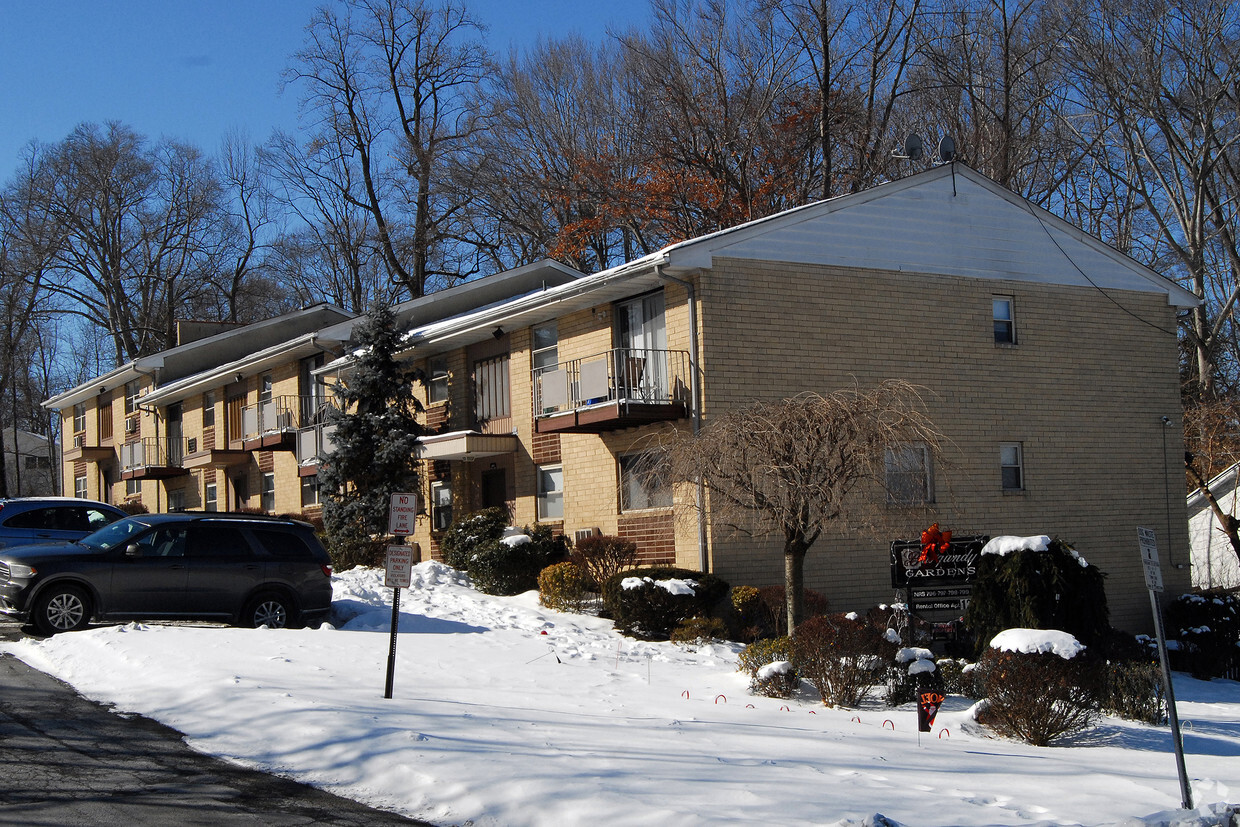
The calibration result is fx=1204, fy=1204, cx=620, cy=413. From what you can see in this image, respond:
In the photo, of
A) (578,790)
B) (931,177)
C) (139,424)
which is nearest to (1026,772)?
(578,790)

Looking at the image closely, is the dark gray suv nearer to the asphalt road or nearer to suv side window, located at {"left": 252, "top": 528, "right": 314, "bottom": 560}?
suv side window, located at {"left": 252, "top": 528, "right": 314, "bottom": 560}

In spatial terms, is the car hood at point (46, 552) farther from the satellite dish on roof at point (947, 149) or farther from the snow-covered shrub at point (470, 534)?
the satellite dish on roof at point (947, 149)

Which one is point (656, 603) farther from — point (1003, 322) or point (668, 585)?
point (1003, 322)

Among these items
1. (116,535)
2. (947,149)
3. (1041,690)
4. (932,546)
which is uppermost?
(947,149)

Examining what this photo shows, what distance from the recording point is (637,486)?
73.0 ft

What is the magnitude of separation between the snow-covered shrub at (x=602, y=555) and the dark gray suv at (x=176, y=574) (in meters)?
5.11

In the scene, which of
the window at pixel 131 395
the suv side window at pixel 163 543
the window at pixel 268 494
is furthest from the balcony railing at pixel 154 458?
the suv side window at pixel 163 543

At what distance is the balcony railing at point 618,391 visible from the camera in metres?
20.8

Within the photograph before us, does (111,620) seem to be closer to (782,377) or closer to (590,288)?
(590,288)

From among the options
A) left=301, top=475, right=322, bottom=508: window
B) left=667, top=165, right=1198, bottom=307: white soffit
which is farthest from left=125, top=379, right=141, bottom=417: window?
left=667, top=165, right=1198, bottom=307: white soffit

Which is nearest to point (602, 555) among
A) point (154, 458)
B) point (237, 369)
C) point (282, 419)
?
point (282, 419)

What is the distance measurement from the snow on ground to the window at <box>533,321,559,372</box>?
8201 mm

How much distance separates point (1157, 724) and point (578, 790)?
9.50 metres

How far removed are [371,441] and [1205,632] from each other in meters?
17.5
